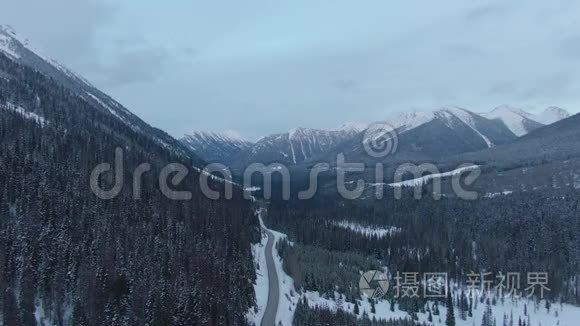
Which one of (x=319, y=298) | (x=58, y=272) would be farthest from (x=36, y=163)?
(x=319, y=298)

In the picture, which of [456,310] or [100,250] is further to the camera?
[456,310]

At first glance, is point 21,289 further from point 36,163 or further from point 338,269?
point 338,269

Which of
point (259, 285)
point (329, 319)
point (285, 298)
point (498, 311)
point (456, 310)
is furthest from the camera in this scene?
point (498, 311)

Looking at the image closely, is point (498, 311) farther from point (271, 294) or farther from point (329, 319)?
point (271, 294)

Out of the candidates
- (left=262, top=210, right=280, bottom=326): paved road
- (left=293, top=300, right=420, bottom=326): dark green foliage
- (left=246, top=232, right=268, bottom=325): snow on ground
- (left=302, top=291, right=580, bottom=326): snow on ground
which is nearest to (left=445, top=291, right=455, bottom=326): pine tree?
(left=302, top=291, right=580, bottom=326): snow on ground

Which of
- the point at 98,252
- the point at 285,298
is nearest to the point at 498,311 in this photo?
the point at 285,298

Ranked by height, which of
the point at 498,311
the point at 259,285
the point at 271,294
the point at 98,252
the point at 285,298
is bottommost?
the point at 498,311

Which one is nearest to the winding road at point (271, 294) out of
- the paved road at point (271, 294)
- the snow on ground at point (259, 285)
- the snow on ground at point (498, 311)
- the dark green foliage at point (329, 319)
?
the paved road at point (271, 294)
